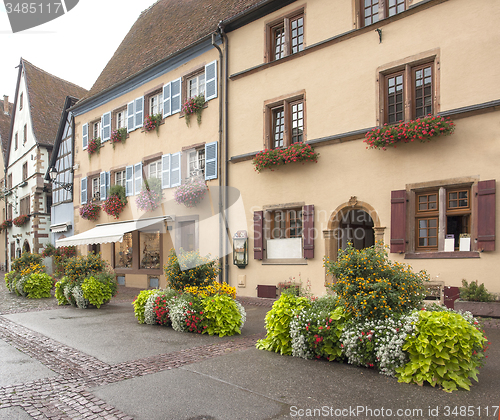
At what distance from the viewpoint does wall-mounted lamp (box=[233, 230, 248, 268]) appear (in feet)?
43.3

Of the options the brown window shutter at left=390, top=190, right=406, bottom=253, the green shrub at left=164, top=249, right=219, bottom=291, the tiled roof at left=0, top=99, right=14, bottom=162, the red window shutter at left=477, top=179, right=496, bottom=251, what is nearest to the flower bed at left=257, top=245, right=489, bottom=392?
the green shrub at left=164, top=249, right=219, bottom=291

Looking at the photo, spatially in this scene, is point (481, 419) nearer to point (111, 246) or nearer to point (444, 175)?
point (444, 175)

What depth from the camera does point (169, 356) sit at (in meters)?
6.25

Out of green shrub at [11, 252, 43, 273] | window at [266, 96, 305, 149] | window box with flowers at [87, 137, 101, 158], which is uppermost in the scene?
window box with flowers at [87, 137, 101, 158]

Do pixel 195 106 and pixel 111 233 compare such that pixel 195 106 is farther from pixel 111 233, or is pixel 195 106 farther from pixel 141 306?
pixel 141 306

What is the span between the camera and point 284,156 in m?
12.0

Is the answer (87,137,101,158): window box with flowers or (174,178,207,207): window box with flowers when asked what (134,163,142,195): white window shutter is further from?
(87,137,101,158): window box with flowers

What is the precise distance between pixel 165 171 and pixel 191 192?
237 cm

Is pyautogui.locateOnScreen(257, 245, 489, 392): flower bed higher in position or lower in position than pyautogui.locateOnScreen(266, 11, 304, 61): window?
lower

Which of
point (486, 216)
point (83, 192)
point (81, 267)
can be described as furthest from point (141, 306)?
point (83, 192)

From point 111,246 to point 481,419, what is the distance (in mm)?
17856

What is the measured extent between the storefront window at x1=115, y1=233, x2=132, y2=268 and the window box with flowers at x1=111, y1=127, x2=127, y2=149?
13.1ft

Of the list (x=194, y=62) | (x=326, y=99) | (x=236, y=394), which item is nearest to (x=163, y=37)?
(x=194, y=62)

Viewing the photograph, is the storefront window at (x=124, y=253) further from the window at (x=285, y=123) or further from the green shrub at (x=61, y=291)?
the window at (x=285, y=123)
